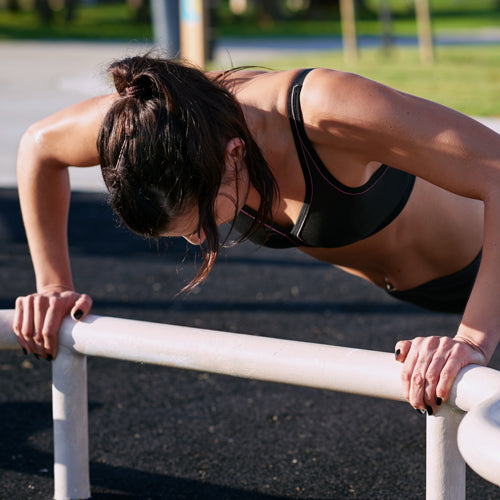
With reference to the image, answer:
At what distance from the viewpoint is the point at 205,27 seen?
8.99m

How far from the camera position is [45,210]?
189cm

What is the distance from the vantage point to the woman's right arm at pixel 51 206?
1658 millimetres

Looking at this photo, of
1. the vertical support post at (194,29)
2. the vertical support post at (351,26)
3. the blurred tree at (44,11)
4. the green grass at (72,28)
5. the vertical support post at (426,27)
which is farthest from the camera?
the blurred tree at (44,11)

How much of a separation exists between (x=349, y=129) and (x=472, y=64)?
35.1 ft

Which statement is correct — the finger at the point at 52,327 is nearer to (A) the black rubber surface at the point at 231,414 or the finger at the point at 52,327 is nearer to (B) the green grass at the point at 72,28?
(A) the black rubber surface at the point at 231,414

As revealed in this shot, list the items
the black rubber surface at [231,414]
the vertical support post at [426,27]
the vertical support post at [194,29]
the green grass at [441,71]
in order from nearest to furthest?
the black rubber surface at [231,414], the green grass at [441,71], the vertical support post at [194,29], the vertical support post at [426,27]

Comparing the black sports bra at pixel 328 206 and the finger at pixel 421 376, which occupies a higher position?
the black sports bra at pixel 328 206

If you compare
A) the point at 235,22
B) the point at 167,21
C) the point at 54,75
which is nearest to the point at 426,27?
the point at 167,21

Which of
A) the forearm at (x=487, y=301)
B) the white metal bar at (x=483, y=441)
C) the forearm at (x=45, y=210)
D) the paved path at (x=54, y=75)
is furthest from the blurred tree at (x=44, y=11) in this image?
the white metal bar at (x=483, y=441)

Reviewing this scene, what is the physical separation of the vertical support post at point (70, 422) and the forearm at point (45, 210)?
8.2 inches

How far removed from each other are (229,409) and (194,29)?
6.93m

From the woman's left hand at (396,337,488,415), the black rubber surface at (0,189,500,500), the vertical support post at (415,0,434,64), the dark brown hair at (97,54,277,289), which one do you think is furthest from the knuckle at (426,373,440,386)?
the vertical support post at (415,0,434,64)

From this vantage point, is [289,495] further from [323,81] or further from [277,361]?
[323,81]

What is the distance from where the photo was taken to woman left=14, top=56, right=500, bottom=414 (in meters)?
1.39
